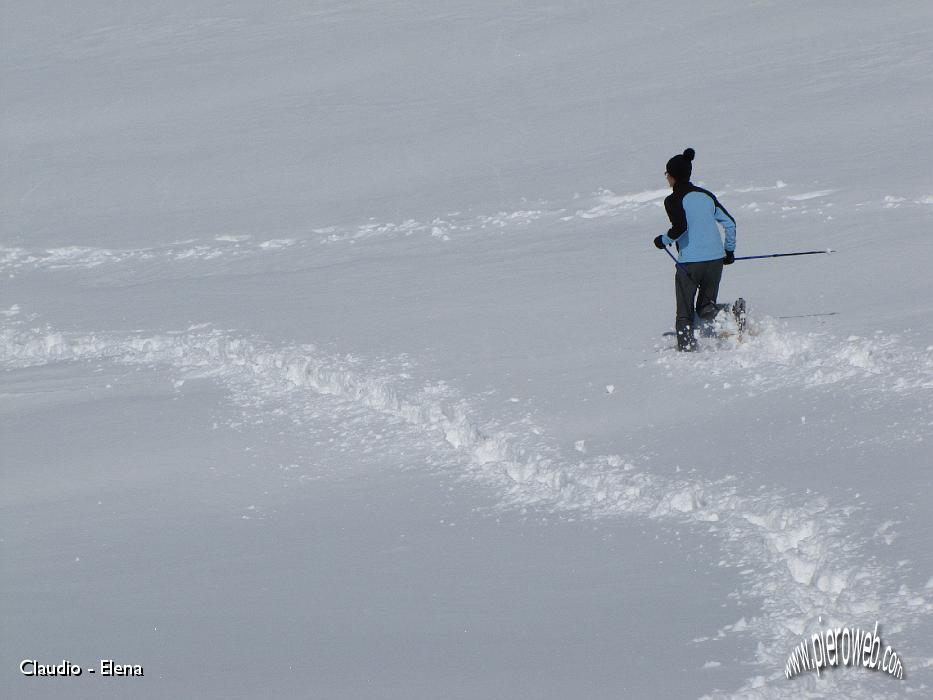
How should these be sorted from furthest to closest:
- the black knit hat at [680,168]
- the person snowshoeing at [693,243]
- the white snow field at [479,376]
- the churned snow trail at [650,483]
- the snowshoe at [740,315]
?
the snowshoe at [740,315] < the person snowshoeing at [693,243] < the black knit hat at [680,168] < the white snow field at [479,376] < the churned snow trail at [650,483]

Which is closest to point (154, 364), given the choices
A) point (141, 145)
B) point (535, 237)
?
point (535, 237)

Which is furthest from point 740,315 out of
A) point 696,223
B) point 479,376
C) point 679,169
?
point 479,376

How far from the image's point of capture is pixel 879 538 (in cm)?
501

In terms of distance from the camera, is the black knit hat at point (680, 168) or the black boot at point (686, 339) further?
the black boot at point (686, 339)

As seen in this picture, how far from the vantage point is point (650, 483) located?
6.05 metres

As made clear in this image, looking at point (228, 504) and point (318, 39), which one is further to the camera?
point (318, 39)

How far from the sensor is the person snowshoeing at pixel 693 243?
25.4ft

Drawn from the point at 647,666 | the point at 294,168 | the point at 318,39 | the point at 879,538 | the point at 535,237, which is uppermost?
the point at 318,39

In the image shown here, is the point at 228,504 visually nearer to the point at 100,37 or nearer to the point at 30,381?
the point at 30,381

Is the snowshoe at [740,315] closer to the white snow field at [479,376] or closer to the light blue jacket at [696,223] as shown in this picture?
the white snow field at [479,376]

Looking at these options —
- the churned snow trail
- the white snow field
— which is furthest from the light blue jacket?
the churned snow trail

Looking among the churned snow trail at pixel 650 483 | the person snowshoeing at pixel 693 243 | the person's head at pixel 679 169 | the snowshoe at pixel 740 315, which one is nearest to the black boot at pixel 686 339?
the person snowshoeing at pixel 693 243

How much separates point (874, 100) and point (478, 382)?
8469 millimetres

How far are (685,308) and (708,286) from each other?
0.21 m
